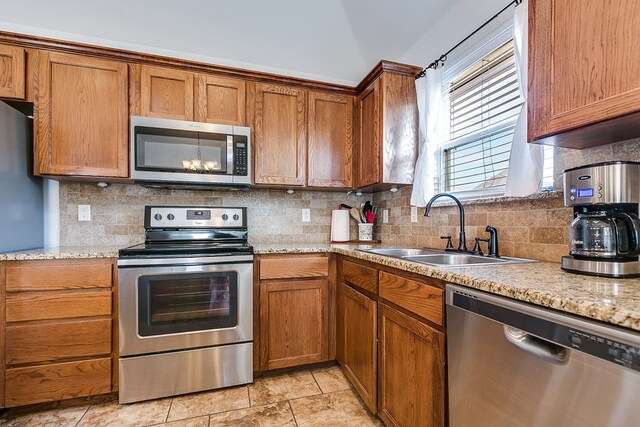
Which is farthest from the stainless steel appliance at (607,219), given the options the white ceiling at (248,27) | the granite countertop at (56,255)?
the granite countertop at (56,255)

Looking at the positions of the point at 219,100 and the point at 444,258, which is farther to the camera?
the point at 219,100

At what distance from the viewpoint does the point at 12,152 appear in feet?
6.06

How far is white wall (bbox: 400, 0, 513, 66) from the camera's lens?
169cm

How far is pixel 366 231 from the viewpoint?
2689 millimetres

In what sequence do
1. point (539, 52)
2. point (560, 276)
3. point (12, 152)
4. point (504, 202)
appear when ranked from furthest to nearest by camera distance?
point (12, 152)
point (504, 202)
point (539, 52)
point (560, 276)

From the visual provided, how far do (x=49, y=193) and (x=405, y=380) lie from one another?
2649 millimetres

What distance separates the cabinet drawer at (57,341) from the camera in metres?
1.69

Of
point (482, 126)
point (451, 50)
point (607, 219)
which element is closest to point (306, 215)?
point (482, 126)

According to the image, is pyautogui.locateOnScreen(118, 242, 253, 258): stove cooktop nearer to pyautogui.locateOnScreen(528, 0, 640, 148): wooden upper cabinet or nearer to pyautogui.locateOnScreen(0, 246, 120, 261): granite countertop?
pyautogui.locateOnScreen(0, 246, 120, 261): granite countertop

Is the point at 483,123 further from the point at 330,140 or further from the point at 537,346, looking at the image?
the point at 537,346

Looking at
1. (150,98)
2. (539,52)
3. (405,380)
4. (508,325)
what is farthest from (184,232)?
(539,52)

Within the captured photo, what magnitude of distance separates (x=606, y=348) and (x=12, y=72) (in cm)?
302

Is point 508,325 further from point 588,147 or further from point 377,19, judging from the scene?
point 377,19

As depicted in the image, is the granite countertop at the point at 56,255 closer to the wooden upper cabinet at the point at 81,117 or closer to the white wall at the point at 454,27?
the wooden upper cabinet at the point at 81,117
